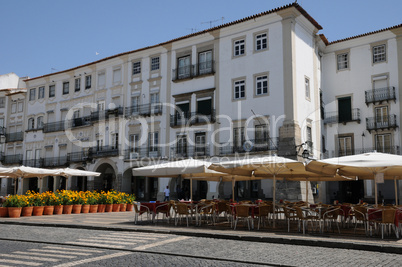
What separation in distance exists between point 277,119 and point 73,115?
2146 cm

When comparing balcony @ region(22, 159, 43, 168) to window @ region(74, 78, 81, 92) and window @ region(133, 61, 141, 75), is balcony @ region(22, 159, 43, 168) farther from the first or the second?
window @ region(133, 61, 141, 75)

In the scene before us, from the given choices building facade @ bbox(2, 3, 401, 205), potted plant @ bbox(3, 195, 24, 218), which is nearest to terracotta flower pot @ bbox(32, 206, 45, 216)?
potted plant @ bbox(3, 195, 24, 218)

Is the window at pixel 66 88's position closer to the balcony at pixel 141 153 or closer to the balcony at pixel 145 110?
the balcony at pixel 145 110

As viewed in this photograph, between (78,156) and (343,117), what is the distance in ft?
75.9

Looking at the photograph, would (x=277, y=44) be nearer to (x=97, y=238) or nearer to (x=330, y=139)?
(x=330, y=139)

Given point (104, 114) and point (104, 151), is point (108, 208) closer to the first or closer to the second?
point (104, 151)

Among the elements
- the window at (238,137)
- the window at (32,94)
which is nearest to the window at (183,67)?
the window at (238,137)

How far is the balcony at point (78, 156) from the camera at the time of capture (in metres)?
37.7

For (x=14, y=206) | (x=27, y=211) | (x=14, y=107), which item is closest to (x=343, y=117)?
(x=27, y=211)

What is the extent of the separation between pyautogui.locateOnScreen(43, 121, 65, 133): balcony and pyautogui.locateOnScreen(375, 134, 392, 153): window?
2778cm

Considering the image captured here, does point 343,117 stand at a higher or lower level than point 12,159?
higher

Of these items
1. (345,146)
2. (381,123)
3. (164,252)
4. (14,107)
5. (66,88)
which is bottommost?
(164,252)

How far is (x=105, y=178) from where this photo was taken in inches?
1522

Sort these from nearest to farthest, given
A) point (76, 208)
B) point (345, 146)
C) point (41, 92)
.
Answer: point (76, 208) < point (345, 146) < point (41, 92)
